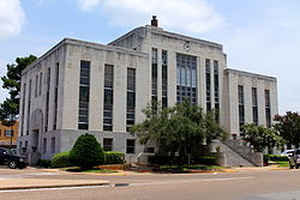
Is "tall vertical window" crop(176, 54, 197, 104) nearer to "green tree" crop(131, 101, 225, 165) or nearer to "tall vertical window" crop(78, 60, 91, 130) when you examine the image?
"green tree" crop(131, 101, 225, 165)

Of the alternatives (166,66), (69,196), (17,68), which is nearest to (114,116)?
(166,66)

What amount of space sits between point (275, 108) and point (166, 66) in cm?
1854

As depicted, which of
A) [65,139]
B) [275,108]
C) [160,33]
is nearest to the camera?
[65,139]

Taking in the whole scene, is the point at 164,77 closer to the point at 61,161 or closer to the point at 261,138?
→ the point at 261,138

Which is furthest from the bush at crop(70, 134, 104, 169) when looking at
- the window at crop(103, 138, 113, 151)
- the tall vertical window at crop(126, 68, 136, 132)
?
the tall vertical window at crop(126, 68, 136, 132)

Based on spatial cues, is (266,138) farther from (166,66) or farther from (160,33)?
(160,33)

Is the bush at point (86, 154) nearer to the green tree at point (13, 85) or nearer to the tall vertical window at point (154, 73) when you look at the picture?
the tall vertical window at point (154, 73)

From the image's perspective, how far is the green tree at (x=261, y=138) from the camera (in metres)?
38.0

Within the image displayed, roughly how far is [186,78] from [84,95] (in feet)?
43.8

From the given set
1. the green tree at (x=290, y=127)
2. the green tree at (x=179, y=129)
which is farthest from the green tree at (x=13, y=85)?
the green tree at (x=290, y=127)

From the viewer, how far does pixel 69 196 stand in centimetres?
1230

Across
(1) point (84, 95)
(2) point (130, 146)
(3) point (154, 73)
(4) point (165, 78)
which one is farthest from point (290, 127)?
(1) point (84, 95)

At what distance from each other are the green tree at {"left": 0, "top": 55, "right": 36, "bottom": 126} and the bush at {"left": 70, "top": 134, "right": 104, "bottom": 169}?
31.2 meters

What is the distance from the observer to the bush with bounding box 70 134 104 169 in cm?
2714
